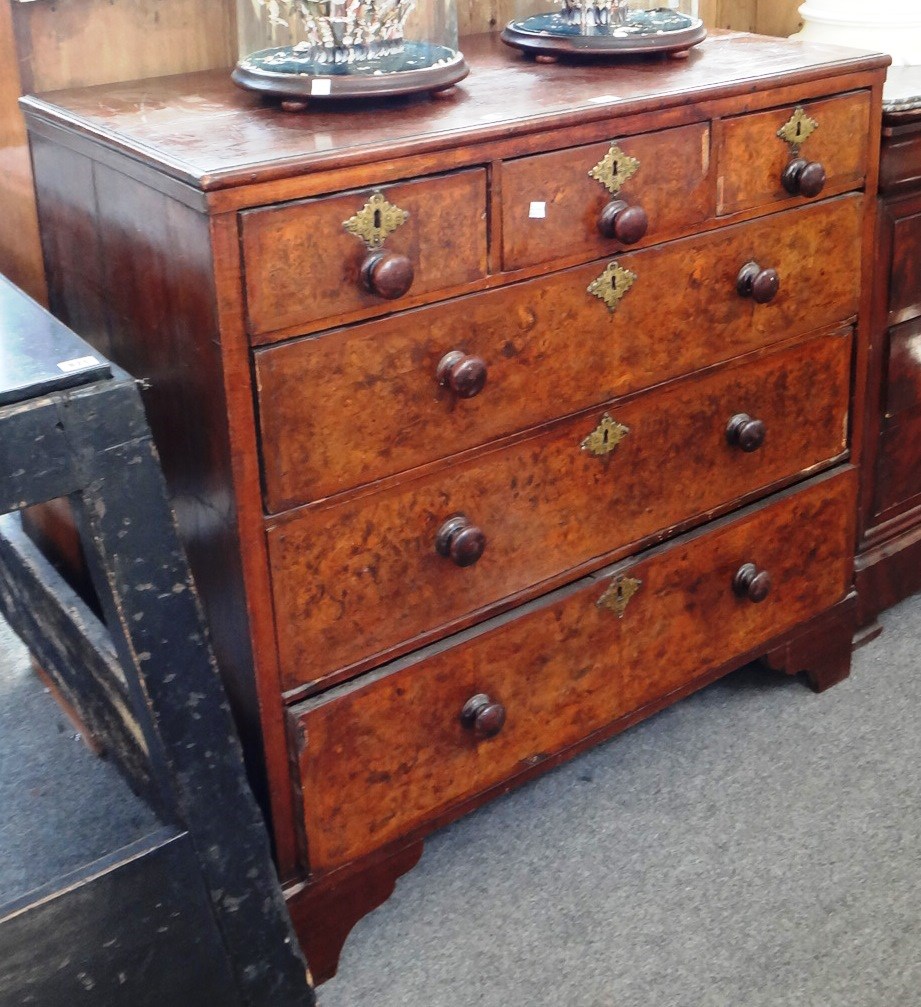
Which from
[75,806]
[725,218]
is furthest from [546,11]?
[75,806]

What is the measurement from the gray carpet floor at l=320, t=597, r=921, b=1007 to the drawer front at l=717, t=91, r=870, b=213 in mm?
877

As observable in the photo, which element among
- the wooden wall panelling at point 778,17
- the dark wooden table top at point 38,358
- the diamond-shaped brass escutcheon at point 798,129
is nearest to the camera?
the dark wooden table top at point 38,358

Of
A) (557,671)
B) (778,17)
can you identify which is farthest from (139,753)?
(778,17)

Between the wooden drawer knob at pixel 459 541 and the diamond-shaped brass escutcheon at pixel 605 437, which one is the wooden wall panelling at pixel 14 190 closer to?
the wooden drawer knob at pixel 459 541

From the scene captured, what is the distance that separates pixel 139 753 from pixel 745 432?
937 millimetres

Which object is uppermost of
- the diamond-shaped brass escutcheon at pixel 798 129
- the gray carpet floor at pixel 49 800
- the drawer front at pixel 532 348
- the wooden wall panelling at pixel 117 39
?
the wooden wall panelling at pixel 117 39

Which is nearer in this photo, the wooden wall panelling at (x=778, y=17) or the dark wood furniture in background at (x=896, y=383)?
the dark wood furniture in background at (x=896, y=383)

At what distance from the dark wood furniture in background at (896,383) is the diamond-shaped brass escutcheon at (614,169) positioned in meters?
0.55

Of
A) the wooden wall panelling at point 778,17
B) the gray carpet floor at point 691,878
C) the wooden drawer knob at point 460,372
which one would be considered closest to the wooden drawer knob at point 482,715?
the gray carpet floor at point 691,878

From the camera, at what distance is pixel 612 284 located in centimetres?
161

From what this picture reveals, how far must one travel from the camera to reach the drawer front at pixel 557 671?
1596mm

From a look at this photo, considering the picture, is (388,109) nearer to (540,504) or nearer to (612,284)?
(612,284)

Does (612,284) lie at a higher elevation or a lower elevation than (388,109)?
lower

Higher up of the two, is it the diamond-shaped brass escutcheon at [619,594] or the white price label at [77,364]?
the white price label at [77,364]
